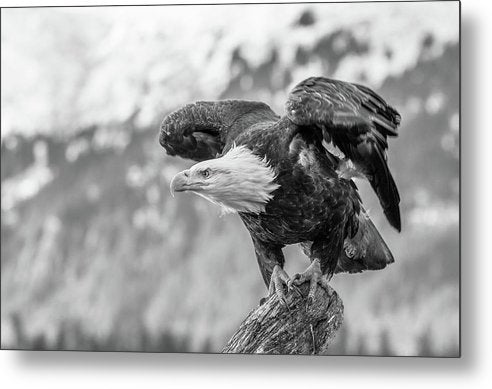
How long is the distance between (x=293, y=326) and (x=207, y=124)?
2.78 ft

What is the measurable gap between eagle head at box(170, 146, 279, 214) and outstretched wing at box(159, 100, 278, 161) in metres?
0.19

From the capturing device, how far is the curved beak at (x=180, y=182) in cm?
318

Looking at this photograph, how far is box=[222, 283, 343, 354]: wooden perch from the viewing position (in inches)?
127

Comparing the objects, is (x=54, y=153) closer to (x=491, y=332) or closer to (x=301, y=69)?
(x=301, y=69)

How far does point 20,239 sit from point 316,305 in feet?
4.16

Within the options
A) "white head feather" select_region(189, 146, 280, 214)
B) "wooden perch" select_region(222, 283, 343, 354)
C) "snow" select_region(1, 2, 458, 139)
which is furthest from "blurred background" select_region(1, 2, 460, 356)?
"white head feather" select_region(189, 146, 280, 214)

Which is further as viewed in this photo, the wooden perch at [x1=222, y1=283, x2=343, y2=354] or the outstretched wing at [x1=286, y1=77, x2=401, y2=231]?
the wooden perch at [x1=222, y1=283, x2=343, y2=354]

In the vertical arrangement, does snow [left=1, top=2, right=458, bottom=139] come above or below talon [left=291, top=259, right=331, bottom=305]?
above

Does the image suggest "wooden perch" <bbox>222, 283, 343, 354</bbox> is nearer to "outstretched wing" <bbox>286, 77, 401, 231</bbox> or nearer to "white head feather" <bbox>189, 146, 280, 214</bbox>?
"white head feather" <bbox>189, 146, 280, 214</bbox>

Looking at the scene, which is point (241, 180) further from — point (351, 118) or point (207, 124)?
point (351, 118)

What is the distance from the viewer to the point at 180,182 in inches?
126

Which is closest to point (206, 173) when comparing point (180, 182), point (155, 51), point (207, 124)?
point (180, 182)

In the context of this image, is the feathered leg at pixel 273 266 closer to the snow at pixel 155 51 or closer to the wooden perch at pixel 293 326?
the wooden perch at pixel 293 326

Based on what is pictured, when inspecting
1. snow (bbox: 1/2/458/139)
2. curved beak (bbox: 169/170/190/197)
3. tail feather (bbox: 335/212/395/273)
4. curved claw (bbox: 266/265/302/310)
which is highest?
snow (bbox: 1/2/458/139)
